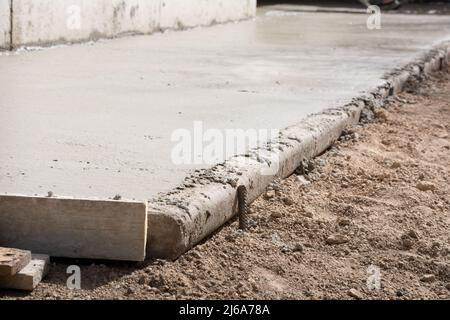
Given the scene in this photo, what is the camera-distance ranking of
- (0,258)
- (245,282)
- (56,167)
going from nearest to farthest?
(0,258) → (245,282) → (56,167)

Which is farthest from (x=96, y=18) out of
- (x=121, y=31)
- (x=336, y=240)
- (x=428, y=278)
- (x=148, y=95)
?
(x=428, y=278)

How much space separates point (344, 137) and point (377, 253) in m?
1.55

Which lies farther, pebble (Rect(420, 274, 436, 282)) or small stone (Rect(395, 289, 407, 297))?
pebble (Rect(420, 274, 436, 282))

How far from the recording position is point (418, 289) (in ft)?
7.99

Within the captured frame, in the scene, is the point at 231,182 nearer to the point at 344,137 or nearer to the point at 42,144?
the point at 42,144

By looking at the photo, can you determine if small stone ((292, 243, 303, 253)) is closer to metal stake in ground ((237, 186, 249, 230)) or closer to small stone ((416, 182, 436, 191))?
metal stake in ground ((237, 186, 249, 230))

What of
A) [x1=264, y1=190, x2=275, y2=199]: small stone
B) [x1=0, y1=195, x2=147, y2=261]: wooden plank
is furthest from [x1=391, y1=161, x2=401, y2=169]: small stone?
[x1=0, y1=195, x2=147, y2=261]: wooden plank

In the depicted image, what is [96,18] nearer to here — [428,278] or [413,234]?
[413,234]

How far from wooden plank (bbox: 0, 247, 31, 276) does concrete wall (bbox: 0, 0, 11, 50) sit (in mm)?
4055

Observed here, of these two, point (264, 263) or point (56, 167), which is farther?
point (56, 167)

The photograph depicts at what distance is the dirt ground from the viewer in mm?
2330

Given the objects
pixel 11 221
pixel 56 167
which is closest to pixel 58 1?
pixel 56 167

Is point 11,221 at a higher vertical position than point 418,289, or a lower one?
higher

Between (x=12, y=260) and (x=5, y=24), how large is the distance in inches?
165
